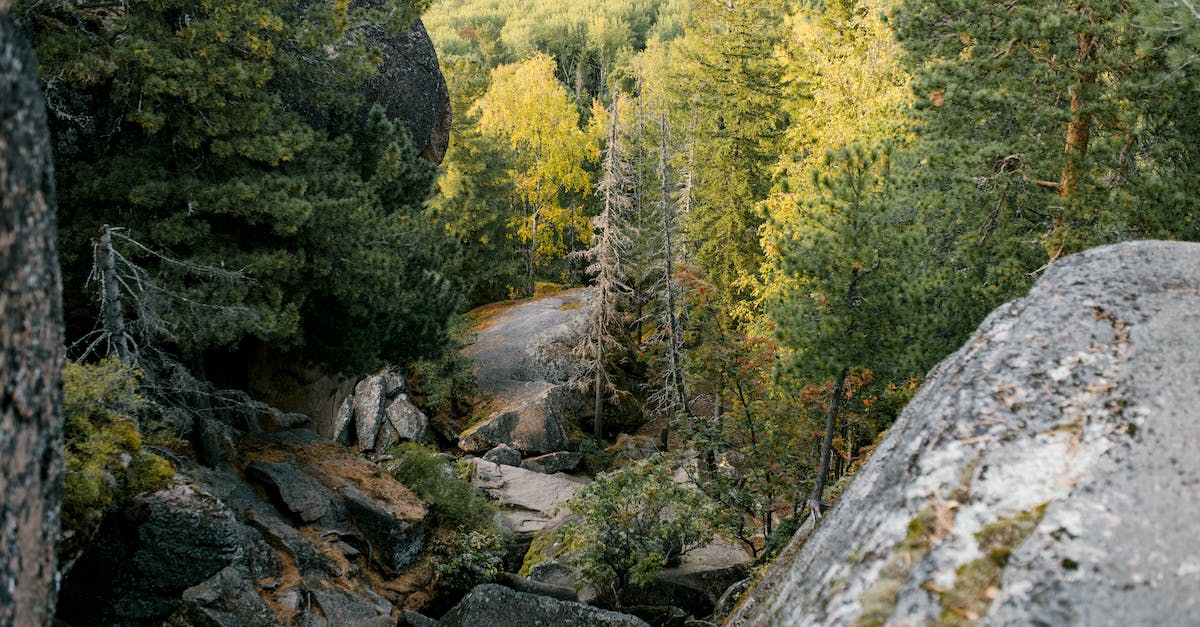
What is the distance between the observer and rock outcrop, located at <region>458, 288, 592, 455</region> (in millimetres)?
24062

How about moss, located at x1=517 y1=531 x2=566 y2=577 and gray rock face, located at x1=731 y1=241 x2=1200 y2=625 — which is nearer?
gray rock face, located at x1=731 y1=241 x2=1200 y2=625

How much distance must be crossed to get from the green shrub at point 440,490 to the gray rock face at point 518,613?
340 cm

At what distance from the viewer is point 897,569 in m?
2.90

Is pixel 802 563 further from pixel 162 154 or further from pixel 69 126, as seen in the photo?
pixel 69 126

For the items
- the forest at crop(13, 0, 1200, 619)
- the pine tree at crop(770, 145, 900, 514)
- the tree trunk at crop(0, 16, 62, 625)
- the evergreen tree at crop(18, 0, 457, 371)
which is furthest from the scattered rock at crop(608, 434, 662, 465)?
the tree trunk at crop(0, 16, 62, 625)

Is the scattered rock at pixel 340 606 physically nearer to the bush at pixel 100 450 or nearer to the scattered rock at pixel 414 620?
the scattered rock at pixel 414 620

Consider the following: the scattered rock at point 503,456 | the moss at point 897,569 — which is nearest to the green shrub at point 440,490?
the scattered rock at point 503,456

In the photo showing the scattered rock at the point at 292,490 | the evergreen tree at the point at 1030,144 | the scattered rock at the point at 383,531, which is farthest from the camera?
the scattered rock at the point at 383,531

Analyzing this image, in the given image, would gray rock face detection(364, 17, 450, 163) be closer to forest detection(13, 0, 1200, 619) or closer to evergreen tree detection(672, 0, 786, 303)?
forest detection(13, 0, 1200, 619)

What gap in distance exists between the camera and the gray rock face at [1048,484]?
2531 millimetres

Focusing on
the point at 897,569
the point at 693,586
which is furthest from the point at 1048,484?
the point at 693,586

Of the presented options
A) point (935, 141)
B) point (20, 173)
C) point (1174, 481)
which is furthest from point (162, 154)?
point (1174, 481)

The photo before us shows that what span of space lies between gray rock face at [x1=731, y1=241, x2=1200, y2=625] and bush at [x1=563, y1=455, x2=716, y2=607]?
838cm

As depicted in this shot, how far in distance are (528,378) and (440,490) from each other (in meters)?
13.0
